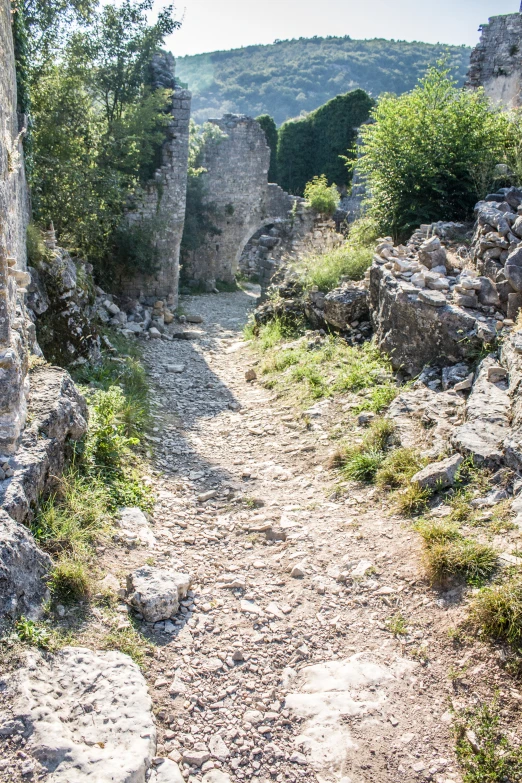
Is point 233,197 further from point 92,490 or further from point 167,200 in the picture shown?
point 92,490

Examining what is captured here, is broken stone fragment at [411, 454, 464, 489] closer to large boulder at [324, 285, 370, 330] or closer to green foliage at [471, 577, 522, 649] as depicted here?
green foliage at [471, 577, 522, 649]

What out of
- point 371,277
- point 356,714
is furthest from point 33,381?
point 371,277

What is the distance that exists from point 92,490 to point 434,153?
20.8 ft

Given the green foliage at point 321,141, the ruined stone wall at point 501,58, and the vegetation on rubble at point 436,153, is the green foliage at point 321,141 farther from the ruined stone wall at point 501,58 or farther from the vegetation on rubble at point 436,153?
the vegetation on rubble at point 436,153

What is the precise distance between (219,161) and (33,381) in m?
14.1

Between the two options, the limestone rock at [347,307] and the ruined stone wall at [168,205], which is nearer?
the limestone rock at [347,307]

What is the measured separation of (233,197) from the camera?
16984 millimetres

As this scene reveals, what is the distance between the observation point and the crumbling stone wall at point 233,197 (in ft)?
53.9

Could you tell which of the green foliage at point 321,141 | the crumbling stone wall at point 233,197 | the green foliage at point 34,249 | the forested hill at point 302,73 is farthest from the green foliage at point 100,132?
the forested hill at point 302,73

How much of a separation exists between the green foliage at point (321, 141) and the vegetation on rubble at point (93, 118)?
1246 cm

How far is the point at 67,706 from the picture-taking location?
2311 mm

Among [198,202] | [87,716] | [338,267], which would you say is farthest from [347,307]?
[198,202]

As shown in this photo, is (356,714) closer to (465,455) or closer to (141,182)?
(465,455)

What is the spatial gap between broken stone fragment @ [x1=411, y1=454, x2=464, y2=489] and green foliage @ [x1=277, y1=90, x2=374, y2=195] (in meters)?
19.6
